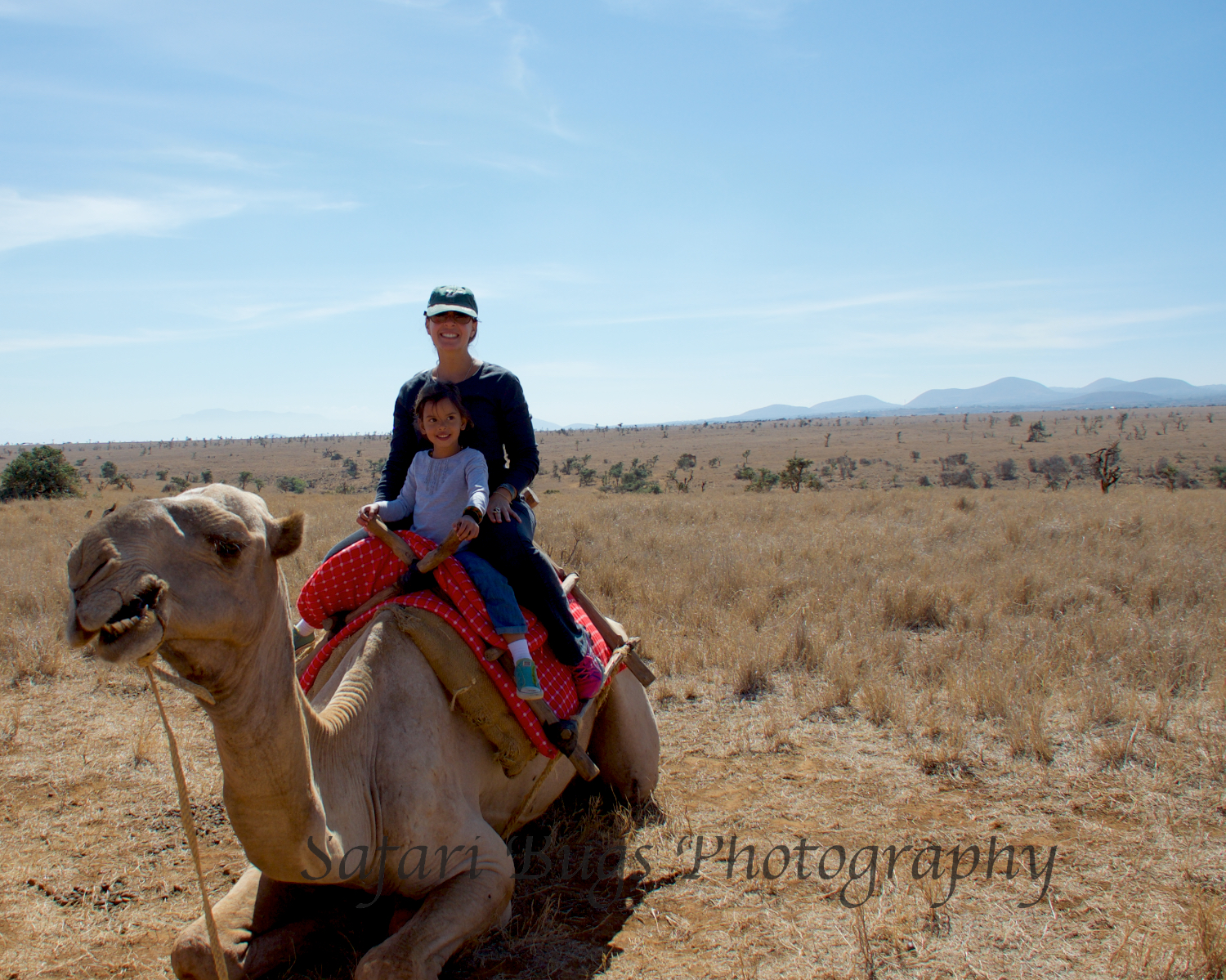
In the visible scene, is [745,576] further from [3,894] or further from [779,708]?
[3,894]

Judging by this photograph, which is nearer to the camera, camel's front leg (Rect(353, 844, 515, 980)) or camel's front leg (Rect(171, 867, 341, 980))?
camel's front leg (Rect(353, 844, 515, 980))

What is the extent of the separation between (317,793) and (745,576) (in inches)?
343

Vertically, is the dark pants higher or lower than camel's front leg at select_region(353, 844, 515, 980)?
higher

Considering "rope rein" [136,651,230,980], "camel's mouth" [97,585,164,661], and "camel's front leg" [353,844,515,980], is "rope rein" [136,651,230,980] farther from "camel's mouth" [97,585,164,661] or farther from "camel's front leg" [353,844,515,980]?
"camel's front leg" [353,844,515,980]

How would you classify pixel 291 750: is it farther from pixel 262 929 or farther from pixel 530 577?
pixel 530 577

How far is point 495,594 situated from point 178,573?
2.11 metres

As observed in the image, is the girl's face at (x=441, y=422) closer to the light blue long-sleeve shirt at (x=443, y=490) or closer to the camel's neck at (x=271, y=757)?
the light blue long-sleeve shirt at (x=443, y=490)

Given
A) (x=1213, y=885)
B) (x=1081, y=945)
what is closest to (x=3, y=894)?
(x=1081, y=945)

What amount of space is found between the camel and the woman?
0.74 metres

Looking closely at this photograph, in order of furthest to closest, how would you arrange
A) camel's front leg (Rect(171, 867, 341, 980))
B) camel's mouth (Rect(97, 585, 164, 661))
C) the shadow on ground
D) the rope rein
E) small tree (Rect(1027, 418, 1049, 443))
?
1. small tree (Rect(1027, 418, 1049, 443))
2. the shadow on ground
3. camel's front leg (Rect(171, 867, 341, 980))
4. the rope rein
5. camel's mouth (Rect(97, 585, 164, 661))

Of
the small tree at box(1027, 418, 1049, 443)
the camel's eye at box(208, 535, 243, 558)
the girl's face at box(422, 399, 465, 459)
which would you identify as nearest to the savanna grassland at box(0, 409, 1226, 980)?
the camel's eye at box(208, 535, 243, 558)

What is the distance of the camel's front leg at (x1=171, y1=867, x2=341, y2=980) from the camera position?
3.15 meters

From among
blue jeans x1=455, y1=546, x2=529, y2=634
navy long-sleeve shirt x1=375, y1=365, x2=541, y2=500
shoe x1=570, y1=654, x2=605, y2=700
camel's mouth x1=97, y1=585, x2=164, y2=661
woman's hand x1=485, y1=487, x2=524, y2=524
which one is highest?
navy long-sleeve shirt x1=375, y1=365, x2=541, y2=500

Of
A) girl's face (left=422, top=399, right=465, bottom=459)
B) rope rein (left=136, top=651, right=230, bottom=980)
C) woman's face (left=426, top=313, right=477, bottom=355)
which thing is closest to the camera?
rope rein (left=136, top=651, right=230, bottom=980)
